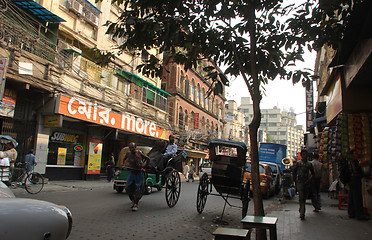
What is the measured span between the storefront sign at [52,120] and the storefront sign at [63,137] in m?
1.61

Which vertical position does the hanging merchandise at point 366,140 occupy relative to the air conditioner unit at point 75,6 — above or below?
below

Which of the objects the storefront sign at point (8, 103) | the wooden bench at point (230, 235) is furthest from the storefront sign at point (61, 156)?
the wooden bench at point (230, 235)

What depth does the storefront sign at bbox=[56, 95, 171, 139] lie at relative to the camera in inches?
646

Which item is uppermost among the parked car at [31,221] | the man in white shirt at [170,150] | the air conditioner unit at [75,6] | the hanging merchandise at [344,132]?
the air conditioner unit at [75,6]

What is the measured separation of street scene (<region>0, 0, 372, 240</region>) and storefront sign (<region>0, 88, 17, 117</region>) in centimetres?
6

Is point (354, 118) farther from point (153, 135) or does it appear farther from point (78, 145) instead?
point (153, 135)

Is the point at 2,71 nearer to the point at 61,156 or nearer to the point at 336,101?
the point at 61,156

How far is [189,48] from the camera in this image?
18.4 ft

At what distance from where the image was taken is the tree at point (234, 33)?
509 cm

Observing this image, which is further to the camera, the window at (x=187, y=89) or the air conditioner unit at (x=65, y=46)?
the window at (x=187, y=89)

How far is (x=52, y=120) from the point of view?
1616 cm

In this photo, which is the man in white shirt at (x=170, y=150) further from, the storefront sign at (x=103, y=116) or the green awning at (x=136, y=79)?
the green awning at (x=136, y=79)

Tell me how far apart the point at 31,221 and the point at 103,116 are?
17.5m

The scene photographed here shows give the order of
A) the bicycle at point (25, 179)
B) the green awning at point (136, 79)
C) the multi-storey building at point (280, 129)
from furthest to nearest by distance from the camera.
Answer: the multi-storey building at point (280, 129)
the green awning at point (136, 79)
the bicycle at point (25, 179)
